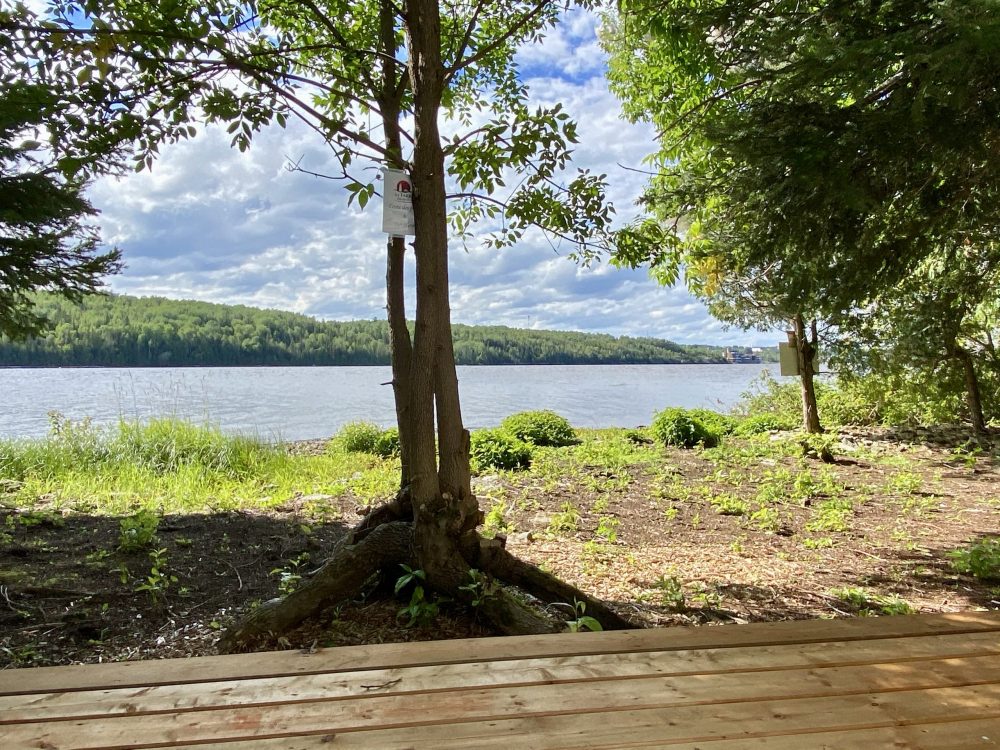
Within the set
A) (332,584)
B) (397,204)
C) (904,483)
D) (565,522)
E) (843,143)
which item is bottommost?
(904,483)

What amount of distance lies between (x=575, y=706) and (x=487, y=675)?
0.28 meters

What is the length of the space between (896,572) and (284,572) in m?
3.76

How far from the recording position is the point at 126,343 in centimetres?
1096

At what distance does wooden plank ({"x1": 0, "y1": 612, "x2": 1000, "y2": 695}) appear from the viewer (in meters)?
1.69

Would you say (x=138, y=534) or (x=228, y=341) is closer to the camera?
(x=138, y=534)

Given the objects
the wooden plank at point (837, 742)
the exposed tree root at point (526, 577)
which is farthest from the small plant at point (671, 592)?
the wooden plank at point (837, 742)

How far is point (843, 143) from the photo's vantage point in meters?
2.90

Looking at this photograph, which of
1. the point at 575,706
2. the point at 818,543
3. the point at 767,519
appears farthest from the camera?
the point at 767,519

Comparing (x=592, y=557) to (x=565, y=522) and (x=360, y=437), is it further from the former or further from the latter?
(x=360, y=437)

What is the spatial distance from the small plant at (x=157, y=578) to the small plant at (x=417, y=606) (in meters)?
1.34

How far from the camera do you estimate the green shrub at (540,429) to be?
30.3 feet

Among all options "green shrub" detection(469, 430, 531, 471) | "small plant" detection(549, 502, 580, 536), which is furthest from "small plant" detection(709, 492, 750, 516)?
"green shrub" detection(469, 430, 531, 471)

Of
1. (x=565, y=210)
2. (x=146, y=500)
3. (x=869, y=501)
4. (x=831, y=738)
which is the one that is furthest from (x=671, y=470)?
(x=831, y=738)

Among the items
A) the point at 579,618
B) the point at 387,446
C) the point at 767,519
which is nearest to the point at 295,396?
the point at 387,446
